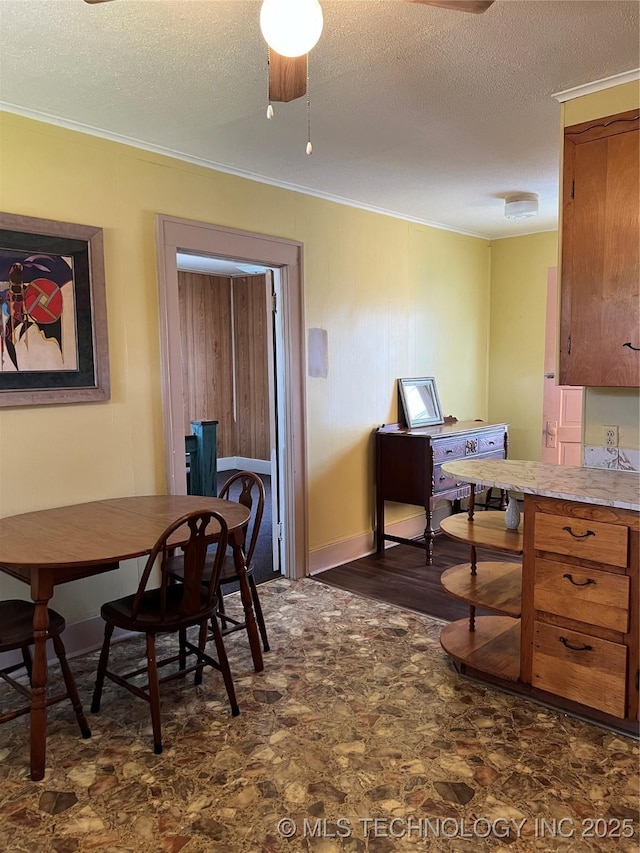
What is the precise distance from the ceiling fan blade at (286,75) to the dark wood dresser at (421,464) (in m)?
2.90

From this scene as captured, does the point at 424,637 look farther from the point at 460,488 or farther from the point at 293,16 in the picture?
→ the point at 293,16

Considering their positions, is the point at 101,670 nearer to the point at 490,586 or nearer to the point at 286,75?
the point at 490,586

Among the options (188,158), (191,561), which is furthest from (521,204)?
(191,561)

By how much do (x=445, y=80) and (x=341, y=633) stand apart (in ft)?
8.63

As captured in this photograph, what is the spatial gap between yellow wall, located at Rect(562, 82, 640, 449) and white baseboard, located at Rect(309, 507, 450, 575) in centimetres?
206

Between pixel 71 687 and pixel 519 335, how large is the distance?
4699mm

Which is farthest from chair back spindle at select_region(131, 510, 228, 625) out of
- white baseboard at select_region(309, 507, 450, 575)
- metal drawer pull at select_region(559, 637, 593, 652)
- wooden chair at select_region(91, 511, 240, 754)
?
white baseboard at select_region(309, 507, 450, 575)

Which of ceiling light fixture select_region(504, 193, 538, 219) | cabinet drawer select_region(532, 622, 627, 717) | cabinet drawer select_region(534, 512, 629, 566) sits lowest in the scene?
cabinet drawer select_region(532, 622, 627, 717)

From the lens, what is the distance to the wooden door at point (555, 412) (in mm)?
5367

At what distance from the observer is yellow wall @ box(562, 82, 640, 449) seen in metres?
2.53

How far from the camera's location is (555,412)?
17.9 feet

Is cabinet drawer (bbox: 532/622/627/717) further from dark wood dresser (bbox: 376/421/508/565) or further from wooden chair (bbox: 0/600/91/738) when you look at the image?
dark wood dresser (bbox: 376/421/508/565)

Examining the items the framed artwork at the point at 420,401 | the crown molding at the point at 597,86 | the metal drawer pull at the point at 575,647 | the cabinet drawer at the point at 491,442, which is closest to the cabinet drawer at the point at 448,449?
the cabinet drawer at the point at 491,442

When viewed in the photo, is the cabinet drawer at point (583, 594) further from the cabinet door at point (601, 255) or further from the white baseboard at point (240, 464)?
the white baseboard at point (240, 464)
